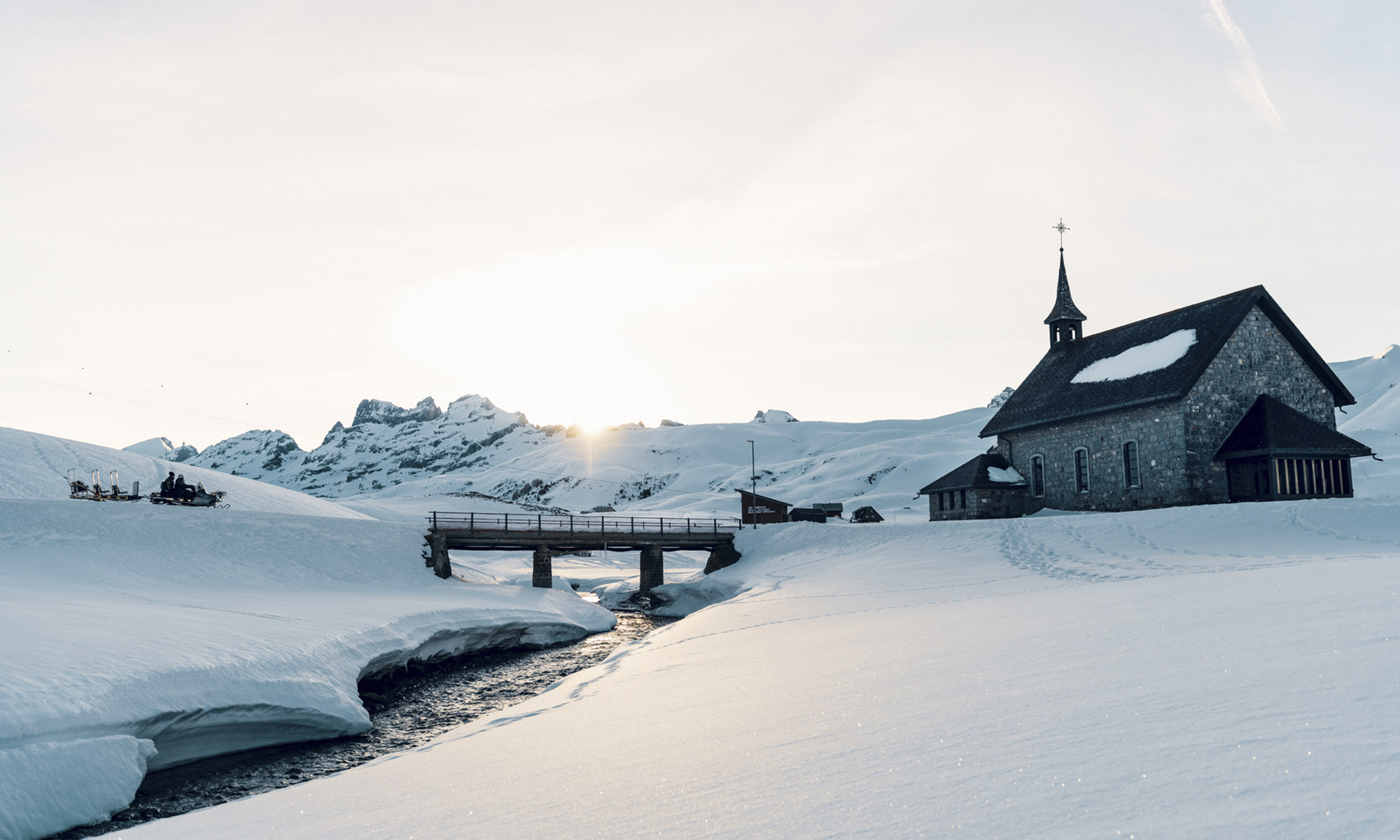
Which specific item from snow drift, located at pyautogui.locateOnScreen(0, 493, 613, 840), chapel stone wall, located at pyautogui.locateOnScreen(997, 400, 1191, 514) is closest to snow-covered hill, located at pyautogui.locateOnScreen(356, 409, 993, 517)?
chapel stone wall, located at pyautogui.locateOnScreen(997, 400, 1191, 514)

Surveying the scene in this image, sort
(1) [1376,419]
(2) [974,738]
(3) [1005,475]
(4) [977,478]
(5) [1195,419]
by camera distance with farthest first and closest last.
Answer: (1) [1376,419]
(3) [1005,475]
(4) [977,478]
(5) [1195,419]
(2) [974,738]

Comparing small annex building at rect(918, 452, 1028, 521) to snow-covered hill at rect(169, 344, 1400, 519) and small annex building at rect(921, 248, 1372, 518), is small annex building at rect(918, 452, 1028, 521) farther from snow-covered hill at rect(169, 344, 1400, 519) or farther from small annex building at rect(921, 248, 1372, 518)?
snow-covered hill at rect(169, 344, 1400, 519)

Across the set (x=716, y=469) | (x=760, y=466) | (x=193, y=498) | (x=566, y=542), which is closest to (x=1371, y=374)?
(x=760, y=466)

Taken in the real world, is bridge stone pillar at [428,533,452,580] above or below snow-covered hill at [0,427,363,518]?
below

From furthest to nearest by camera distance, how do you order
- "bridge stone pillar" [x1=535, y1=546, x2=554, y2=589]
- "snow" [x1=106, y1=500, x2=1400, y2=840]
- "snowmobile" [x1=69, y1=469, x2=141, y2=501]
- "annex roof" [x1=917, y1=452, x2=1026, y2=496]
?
"annex roof" [x1=917, y1=452, x2=1026, y2=496] → "bridge stone pillar" [x1=535, y1=546, x2=554, y2=589] → "snowmobile" [x1=69, y1=469, x2=141, y2=501] → "snow" [x1=106, y1=500, x2=1400, y2=840]

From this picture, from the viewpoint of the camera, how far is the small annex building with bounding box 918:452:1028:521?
43906mm

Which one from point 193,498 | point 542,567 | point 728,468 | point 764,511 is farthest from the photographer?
point 728,468

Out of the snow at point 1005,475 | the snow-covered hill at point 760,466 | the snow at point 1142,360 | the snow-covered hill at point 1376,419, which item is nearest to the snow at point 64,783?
the snow at point 1142,360

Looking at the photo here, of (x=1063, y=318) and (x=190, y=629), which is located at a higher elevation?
(x=1063, y=318)

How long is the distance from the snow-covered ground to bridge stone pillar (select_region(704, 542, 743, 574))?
987 centimetres

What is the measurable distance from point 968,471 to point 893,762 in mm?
42575

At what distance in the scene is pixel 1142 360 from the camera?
3934 cm

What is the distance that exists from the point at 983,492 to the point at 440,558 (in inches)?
1115

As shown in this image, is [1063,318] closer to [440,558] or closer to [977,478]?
[977,478]
